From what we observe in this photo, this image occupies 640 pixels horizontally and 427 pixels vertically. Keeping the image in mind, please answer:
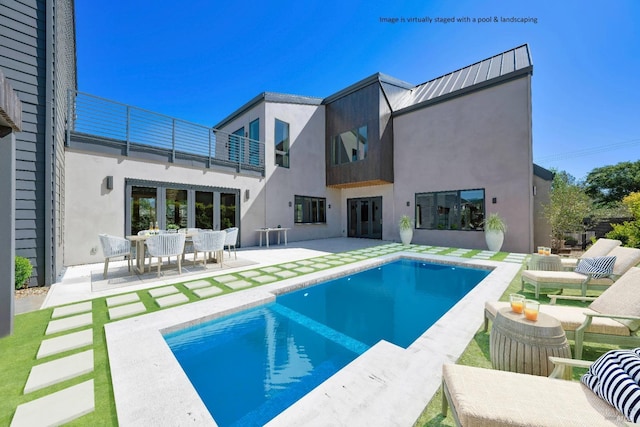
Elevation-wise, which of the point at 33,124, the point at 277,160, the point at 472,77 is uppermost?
the point at 472,77

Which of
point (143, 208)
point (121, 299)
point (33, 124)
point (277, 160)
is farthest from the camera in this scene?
point (277, 160)

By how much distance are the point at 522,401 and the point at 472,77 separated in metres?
13.0

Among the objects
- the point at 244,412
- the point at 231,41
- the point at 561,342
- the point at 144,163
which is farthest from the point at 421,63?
the point at 244,412

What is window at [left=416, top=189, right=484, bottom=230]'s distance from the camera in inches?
389

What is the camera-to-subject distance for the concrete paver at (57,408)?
1702mm

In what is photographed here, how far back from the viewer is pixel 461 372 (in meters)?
1.61

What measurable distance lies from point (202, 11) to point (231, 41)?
→ 2.03 m

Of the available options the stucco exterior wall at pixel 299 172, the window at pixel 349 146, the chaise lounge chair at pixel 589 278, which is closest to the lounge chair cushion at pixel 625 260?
the chaise lounge chair at pixel 589 278

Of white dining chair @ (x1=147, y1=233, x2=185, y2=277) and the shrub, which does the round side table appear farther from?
the shrub

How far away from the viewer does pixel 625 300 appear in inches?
98.9

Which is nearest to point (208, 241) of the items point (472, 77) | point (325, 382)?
point (325, 382)

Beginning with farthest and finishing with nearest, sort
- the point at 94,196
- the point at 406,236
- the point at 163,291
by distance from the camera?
the point at 406,236 < the point at 94,196 < the point at 163,291

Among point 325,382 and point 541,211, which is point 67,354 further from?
point 541,211

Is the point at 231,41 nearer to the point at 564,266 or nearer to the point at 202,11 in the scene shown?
the point at 202,11
